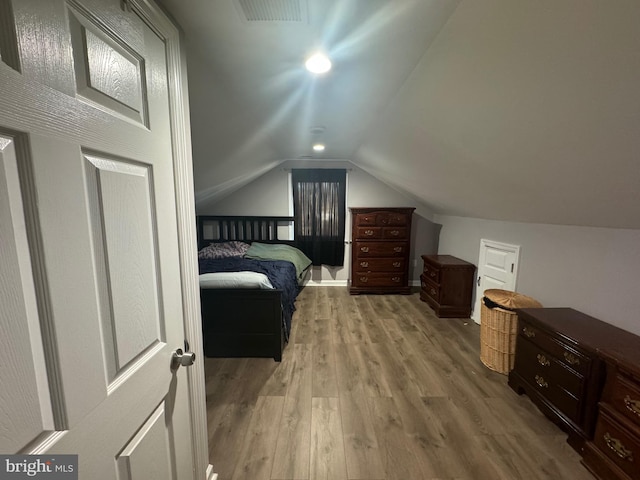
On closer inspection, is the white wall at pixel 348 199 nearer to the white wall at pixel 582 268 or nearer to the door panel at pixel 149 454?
the white wall at pixel 582 268

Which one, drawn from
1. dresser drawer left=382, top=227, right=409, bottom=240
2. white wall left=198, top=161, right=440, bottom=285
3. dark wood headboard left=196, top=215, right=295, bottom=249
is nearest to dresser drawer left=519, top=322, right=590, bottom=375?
dresser drawer left=382, top=227, right=409, bottom=240

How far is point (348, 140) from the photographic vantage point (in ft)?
9.42

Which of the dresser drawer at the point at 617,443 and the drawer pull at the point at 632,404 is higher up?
the drawer pull at the point at 632,404

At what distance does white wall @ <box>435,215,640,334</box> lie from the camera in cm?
162

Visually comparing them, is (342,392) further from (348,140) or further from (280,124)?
(348,140)

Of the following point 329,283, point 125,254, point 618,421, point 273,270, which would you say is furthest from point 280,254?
point 618,421

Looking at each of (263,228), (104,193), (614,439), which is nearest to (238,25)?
(104,193)

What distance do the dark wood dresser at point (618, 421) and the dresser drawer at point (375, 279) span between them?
2.65 metres

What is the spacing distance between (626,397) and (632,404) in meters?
0.03

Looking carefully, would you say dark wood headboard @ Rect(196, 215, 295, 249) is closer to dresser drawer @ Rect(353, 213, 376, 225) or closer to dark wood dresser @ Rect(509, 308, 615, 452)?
dresser drawer @ Rect(353, 213, 376, 225)

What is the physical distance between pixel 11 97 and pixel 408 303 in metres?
3.98

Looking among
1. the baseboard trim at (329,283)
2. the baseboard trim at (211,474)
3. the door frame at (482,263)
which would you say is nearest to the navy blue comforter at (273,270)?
the baseboard trim at (329,283)

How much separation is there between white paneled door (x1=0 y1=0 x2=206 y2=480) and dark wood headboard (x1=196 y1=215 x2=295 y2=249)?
11.6 feet

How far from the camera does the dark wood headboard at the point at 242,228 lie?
4.41m
